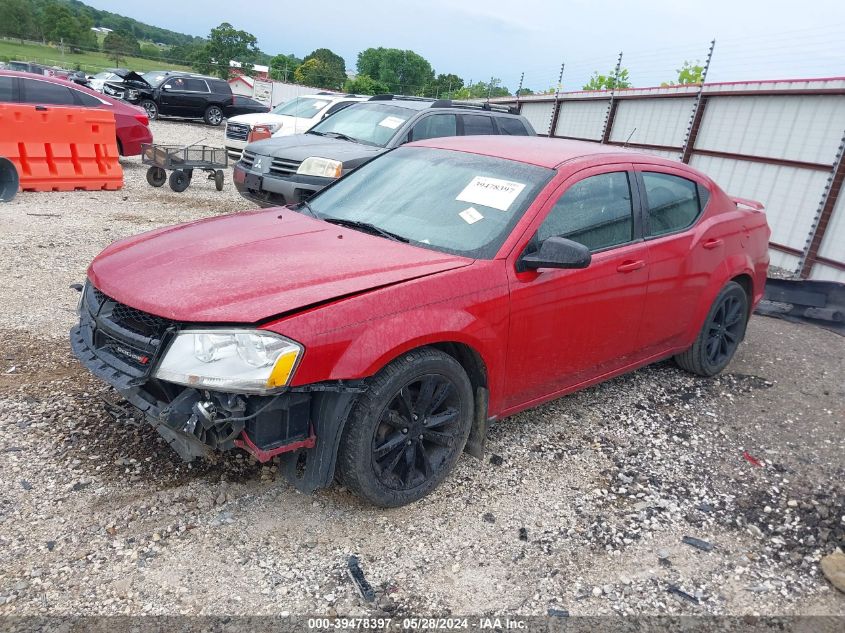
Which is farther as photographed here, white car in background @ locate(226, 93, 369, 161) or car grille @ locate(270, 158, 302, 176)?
white car in background @ locate(226, 93, 369, 161)

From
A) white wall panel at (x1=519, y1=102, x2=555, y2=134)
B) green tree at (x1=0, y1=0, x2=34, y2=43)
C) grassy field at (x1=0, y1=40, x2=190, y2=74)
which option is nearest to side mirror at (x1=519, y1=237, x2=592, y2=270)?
white wall panel at (x1=519, y1=102, x2=555, y2=134)

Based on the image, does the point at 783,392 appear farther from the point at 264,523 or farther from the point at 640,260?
the point at 264,523

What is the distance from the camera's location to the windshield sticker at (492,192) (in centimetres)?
343

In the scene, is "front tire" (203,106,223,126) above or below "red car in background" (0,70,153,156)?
below

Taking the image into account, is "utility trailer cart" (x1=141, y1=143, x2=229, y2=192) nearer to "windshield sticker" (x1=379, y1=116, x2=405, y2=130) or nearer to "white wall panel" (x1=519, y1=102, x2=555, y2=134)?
"windshield sticker" (x1=379, y1=116, x2=405, y2=130)

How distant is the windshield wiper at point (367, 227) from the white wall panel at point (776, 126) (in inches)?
316

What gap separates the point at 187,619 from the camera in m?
2.35

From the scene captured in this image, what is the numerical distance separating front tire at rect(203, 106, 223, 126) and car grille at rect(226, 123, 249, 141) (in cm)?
865

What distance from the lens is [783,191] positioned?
31.3 ft

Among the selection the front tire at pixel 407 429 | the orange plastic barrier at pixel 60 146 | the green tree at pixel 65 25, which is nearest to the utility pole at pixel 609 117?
the orange plastic barrier at pixel 60 146

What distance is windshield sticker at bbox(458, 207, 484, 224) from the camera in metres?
3.38

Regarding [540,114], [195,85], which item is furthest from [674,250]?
[195,85]

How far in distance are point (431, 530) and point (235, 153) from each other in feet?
39.0

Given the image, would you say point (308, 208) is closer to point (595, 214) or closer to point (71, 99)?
point (595, 214)
